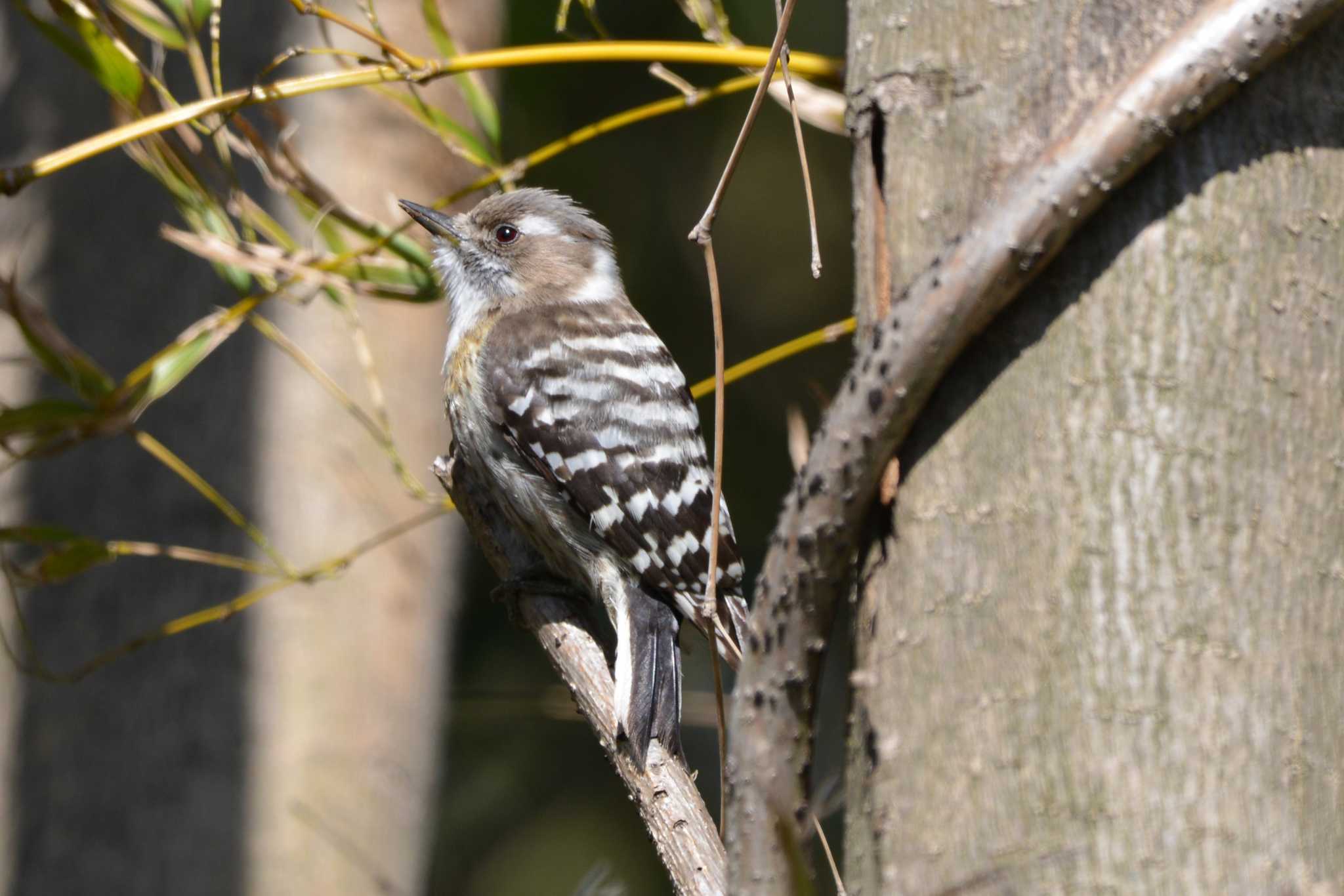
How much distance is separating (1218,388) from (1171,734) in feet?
1.04

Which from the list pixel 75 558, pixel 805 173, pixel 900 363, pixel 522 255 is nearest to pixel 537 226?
pixel 522 255

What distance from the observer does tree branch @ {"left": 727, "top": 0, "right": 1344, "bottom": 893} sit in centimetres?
Answer: 119

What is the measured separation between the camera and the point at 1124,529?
1.16 meters

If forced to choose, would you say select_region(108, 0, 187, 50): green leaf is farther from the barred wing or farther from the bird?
the barred wing

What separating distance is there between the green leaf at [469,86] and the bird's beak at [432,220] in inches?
16.5

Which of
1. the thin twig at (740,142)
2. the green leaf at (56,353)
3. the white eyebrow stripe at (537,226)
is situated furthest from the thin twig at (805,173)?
the white eyebrow stripe at (537,226)

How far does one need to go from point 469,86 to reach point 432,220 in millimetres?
838

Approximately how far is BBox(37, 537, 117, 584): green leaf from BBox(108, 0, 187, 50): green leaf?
3.22ft

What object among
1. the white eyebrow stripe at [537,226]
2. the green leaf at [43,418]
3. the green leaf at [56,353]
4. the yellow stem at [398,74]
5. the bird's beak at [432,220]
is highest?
the white eyebrow stripe at [537,226]

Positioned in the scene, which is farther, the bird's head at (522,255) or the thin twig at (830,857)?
the bird's head at (522,255)

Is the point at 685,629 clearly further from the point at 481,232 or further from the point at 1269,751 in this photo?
the point at 1269,751

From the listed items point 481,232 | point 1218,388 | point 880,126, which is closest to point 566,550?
point 481,232

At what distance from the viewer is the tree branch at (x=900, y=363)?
119 centimetres

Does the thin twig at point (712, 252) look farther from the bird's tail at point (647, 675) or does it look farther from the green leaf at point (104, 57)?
the green leaf at point (104, 57)
